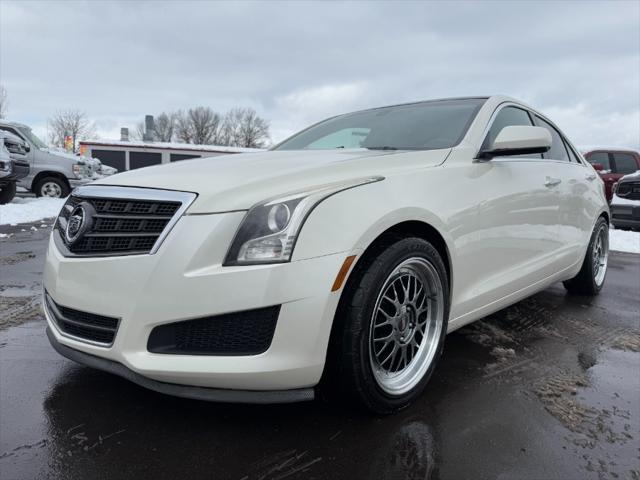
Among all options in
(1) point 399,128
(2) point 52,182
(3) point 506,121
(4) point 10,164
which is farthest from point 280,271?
(2) point 52,182

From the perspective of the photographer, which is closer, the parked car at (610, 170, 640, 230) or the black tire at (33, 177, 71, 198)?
the parked car at (610, 170, 640, 230)

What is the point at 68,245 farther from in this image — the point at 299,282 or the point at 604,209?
the point at 604,209

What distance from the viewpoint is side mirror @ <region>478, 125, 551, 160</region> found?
267 centimetres

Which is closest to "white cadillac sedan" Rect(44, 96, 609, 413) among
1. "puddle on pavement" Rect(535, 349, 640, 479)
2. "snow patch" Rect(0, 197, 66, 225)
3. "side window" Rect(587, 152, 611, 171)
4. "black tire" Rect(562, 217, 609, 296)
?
"puddle on pavement" Rect(535, 349, 640, 479)

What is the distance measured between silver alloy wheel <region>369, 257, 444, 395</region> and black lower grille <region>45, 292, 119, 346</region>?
1049 mm

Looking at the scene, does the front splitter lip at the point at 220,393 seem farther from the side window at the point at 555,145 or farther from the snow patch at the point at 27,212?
the snow patch at the point at 27,212

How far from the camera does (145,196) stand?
197 cm

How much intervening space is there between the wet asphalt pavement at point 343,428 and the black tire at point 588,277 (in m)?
1.52

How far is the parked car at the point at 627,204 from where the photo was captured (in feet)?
29.7

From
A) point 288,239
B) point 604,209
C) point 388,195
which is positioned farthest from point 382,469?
point 604,209

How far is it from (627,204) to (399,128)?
8.02 metres

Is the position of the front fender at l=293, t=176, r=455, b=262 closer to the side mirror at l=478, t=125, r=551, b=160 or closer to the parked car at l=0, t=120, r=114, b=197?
the side mirror at l=478, t=125, r=551, b=160

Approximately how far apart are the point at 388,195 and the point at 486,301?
3.48 feet

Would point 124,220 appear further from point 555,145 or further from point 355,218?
point 555,145
